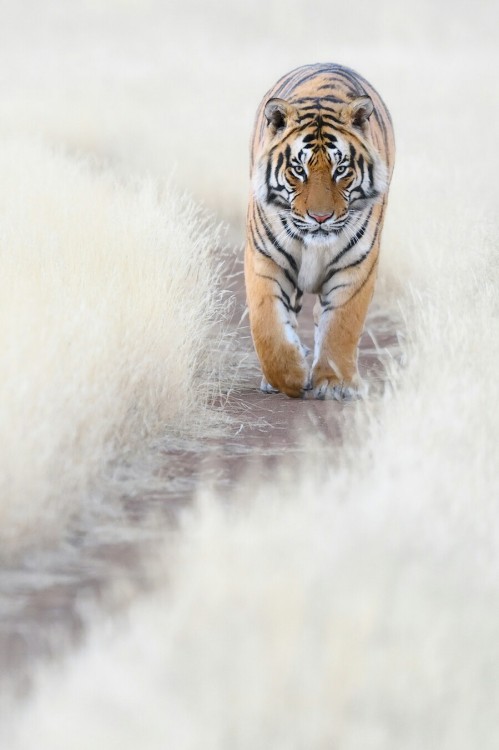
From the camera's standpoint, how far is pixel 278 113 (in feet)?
19.4

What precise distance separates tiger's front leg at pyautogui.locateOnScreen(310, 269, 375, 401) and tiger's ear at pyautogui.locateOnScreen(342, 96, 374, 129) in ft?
2.66

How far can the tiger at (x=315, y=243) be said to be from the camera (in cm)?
575

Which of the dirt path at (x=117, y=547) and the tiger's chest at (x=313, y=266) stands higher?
the tiger's chest at (x=313, y=266)

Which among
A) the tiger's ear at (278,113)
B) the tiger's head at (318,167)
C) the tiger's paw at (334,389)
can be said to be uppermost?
the tiger's ear at (278,113)

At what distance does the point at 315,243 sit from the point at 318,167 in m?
0.35

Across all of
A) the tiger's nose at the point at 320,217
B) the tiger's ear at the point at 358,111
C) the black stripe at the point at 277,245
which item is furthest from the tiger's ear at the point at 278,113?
the tiger's nose at the point at 320,217

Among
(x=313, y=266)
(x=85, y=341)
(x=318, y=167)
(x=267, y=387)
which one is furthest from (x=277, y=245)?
(x=85, y=341)

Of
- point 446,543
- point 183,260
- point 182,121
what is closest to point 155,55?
point 182,121

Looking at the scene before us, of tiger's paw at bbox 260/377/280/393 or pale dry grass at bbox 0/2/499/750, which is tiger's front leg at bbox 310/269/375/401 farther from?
pale dry grass at bbox 0/2/499/750

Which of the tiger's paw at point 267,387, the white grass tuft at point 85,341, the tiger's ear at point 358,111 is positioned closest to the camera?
the white grass tuft at point 85,341

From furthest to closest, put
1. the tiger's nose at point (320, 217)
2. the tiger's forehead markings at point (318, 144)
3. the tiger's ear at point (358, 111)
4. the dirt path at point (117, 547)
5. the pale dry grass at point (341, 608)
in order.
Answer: the tiger's ear at point (358, 111)
the tiger's forehead markings at point (318, 144)
the tiger's nose at point (320, 217)
the dirt path at point (117, 547)
the pale dry grass at point (341, 608)

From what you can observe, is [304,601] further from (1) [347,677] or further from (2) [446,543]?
(2) [446,543]

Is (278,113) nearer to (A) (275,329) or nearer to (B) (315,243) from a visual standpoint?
(B) (315,243)

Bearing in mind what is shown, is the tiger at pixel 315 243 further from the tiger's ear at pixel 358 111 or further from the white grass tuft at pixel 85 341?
the white grass tuft at pixel 85 341
